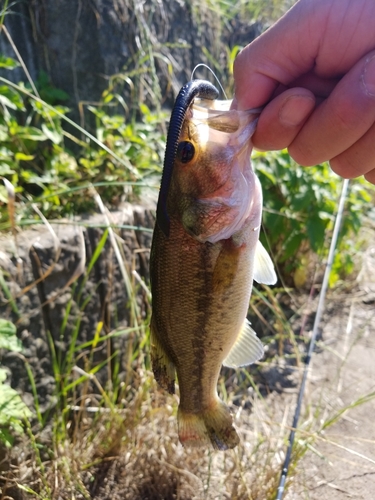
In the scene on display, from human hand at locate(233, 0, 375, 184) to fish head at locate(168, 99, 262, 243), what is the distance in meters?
0.12

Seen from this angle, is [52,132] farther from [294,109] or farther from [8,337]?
[294,109]

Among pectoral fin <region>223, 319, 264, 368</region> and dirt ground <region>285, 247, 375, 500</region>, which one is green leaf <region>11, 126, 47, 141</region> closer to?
pectoral fin <region>223, 319, 264, 368</region>

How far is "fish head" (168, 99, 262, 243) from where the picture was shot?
1373 millimetres

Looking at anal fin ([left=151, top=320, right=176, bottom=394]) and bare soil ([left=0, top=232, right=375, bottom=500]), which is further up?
anal fin ([left=151, top=320, right=176, bottom=394])

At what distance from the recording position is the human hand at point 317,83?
141 cm

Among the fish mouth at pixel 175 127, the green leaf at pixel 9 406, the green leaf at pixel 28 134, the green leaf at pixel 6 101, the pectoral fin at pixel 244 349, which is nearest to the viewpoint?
the fish mouth at pixel 175 127

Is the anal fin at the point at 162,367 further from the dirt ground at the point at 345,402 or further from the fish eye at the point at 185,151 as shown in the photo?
the dirt ground at the point at 345,402

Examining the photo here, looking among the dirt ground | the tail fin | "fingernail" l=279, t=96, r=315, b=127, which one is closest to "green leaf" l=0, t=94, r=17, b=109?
"fingernail" l=279, t=96, r=315, b=127

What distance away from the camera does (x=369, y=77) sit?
1333mm

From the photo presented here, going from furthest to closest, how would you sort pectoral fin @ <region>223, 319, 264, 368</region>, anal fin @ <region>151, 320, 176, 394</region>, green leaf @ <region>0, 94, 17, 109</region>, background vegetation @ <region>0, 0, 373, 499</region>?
green leaf @ <region>0, 94, 17, 109</region> → background vegetation @ <region>0, 0, 373, 499</region> → pectoral fin @ <region>223, 319, 264, 368</region> → anal fin @ <region>151, 320, 176, 394</region>

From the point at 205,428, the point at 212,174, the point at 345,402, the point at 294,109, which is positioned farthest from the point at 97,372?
the point at 294,109

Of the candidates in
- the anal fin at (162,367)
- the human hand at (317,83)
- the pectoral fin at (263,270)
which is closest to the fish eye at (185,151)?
the human hand at (317,83)

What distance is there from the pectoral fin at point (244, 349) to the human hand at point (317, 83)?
626 mm

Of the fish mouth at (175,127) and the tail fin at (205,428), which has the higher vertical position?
the fish mouth at (175,127)
